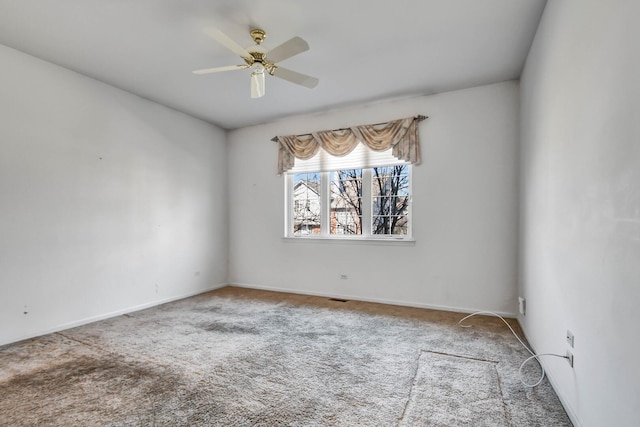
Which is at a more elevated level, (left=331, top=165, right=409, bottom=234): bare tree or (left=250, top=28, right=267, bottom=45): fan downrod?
(left=250, top=28, right=267, bottom=45): fan downrod

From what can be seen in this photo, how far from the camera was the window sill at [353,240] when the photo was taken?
13.5 feet

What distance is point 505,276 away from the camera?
Result: 361cm

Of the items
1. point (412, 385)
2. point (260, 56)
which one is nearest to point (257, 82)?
point (260, 56)

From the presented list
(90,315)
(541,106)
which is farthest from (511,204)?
(90,315)

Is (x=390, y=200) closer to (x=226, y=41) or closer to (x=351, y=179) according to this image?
(x=351, y=179)

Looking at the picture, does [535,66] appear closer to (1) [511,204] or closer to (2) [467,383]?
(1) [511,204]

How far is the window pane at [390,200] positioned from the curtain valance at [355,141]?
30 cm

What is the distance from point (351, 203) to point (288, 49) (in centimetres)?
256

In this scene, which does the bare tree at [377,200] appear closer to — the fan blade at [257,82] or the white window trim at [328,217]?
the white window trim at [328,217]

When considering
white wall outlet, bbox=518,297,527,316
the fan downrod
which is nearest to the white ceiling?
the fan downrod

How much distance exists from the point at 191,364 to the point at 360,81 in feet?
11.1

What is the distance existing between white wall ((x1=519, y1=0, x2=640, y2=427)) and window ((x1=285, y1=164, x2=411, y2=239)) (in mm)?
1919

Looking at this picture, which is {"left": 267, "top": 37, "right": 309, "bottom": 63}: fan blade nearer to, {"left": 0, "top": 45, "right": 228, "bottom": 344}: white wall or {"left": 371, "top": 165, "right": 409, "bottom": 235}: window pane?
{"left": 371, "top": 165, "right": 409, "bottom": 235}: window pane

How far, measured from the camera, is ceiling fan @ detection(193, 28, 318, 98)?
2.36 meters
